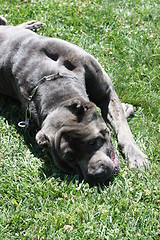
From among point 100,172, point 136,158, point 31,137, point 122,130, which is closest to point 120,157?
point 136,158

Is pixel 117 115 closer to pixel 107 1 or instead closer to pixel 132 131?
pixel 132 131

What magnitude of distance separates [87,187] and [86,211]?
29 cm

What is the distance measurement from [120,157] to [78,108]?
2.70 feet

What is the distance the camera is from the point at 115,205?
4.09 metres

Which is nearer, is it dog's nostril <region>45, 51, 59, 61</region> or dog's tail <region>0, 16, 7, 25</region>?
dog's nostril <region>45, 51, 59, 61</region>

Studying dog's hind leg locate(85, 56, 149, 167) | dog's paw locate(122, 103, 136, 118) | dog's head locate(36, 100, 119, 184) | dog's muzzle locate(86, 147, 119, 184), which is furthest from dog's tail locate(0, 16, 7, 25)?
dog's muzzle locate(86, 147, 119, 184)

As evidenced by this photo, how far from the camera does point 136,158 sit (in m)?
4.58

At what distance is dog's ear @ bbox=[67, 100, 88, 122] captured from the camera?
4.20 metres

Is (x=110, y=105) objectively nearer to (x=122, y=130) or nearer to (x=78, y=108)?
(x=122, y=130)

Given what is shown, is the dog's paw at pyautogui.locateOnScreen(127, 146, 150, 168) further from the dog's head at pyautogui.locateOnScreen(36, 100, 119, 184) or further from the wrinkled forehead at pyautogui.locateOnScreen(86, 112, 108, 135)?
the wrinkled forehead at pyautogui.locateOnScreen(86, 112, 108, 135)

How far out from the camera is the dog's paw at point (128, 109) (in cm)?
532

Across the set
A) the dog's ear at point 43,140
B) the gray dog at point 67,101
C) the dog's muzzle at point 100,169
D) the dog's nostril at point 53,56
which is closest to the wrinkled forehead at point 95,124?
the gray dog at point 67,101

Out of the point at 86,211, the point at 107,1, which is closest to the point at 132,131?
the point at 86,211

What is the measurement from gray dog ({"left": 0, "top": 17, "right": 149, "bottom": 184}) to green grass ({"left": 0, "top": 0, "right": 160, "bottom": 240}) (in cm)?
18
